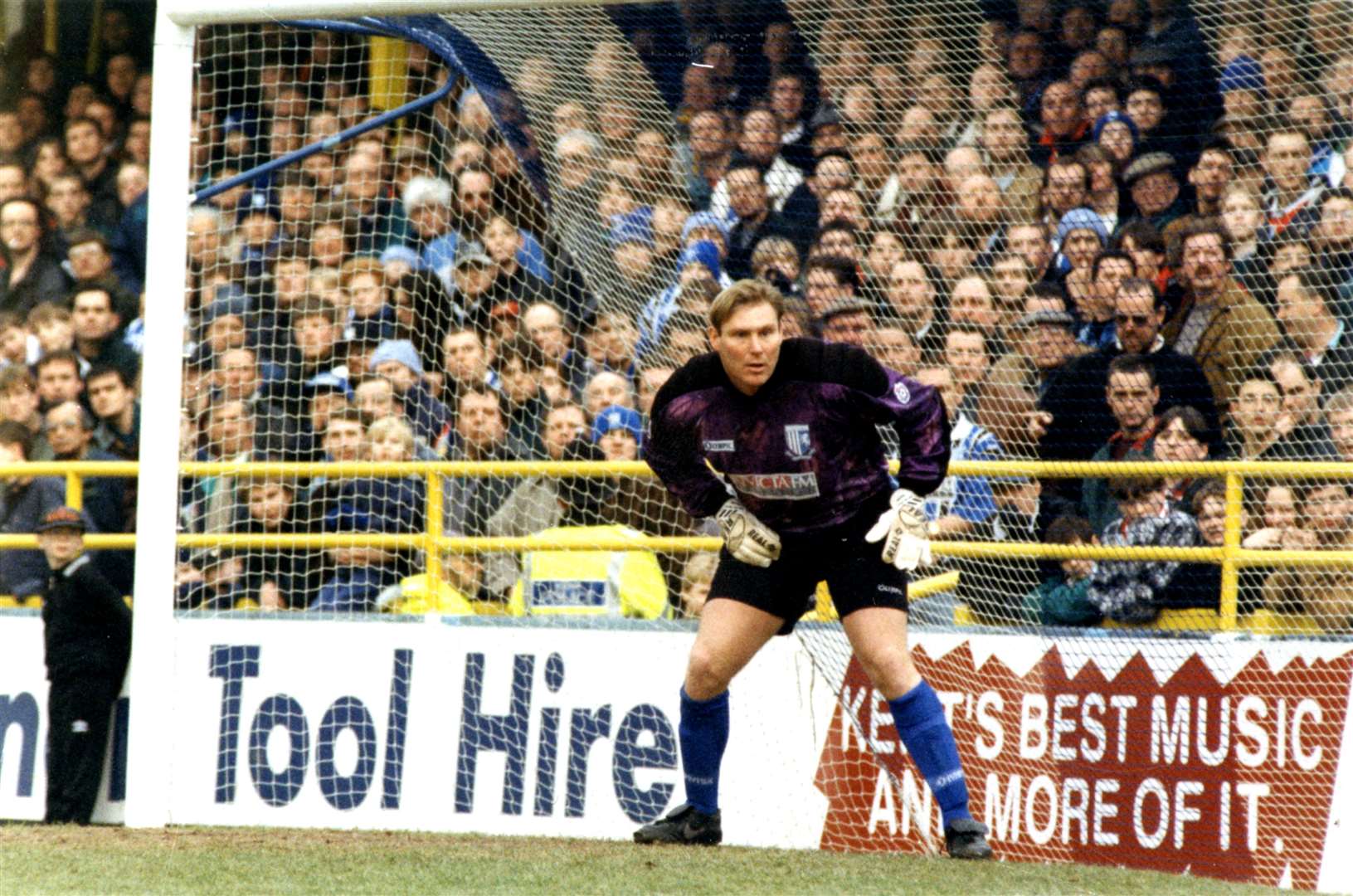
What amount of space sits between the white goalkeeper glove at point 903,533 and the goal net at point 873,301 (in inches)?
47.9

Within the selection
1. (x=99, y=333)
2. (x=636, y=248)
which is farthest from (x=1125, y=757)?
(x=99, y=333)

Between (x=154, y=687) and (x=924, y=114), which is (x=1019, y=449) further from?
(x=154, y=687)

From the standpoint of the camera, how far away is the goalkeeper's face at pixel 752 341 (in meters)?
5.91

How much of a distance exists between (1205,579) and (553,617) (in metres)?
2.62

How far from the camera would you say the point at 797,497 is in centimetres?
611

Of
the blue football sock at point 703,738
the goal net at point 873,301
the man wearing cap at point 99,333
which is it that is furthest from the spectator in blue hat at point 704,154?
the man wearing cap at point 99,333

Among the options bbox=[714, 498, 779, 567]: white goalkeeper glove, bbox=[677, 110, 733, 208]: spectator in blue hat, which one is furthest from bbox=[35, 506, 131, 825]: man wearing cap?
bbox=[714, 498, 779, 567]: white goalkeeper glove

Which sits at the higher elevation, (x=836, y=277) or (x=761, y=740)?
(x=836, y=277)

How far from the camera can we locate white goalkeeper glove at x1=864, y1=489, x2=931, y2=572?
5.90 m

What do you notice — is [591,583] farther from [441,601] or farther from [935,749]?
[935,749]

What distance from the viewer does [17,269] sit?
1052 centimetres

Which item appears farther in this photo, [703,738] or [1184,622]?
[1184,622]

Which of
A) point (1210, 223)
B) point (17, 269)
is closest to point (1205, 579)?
point (1210, 223)

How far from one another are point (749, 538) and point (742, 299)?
78 centimetres
